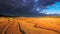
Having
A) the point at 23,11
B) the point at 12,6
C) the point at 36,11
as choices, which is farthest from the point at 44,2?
the point at 12,6

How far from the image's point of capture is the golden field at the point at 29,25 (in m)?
1.47

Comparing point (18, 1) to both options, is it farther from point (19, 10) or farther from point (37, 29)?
point (37, 29)

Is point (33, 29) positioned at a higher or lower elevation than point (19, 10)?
lower

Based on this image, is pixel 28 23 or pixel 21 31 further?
pixel 28 23

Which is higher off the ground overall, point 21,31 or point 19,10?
point 19,10

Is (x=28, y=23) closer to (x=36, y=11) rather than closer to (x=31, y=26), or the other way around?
(x=31, y=26)

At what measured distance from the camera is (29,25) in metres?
1.56

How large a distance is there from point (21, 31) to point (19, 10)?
0.25 metres

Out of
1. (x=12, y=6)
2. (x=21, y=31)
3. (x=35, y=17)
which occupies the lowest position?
(x=21, y=31)

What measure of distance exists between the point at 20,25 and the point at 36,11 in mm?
254

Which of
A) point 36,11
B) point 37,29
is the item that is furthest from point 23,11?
point 37,29

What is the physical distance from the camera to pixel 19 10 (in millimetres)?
1521

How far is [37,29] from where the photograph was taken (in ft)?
4.93

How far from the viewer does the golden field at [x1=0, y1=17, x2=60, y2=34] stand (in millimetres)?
1470
